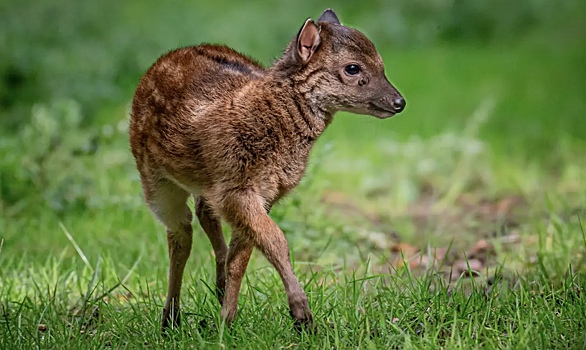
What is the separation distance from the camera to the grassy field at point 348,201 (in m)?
4.74

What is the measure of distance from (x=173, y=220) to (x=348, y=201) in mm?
3309

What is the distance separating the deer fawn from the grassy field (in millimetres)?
374

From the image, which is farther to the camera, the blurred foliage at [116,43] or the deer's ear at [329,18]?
the blurred foliage at [116,43]

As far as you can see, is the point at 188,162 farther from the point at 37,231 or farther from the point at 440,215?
the point at 440,215

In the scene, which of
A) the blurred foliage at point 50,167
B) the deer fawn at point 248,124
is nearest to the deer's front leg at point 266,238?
the deer fawn at point 248,124

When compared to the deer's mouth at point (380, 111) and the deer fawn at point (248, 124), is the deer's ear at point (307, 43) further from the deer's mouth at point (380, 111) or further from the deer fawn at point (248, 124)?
the deer's mouth at point (380, 111)

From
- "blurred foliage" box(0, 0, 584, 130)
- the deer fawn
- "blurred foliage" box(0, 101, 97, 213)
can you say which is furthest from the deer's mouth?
"blurred foliage" box(0, 0, 584, 130)

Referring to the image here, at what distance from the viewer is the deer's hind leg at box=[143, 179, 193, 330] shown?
17.1 feet

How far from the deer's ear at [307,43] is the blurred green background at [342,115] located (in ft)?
4.89

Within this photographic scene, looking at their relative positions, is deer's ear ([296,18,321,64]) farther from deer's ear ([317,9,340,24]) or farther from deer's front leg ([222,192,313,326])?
deer's front leg ([222,192,313,326])

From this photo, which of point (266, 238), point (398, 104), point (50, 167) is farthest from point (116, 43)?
point (266, 238)

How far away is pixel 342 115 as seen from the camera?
11.1 m

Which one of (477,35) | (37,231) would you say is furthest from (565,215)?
(477,35)

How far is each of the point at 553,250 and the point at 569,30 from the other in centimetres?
838
